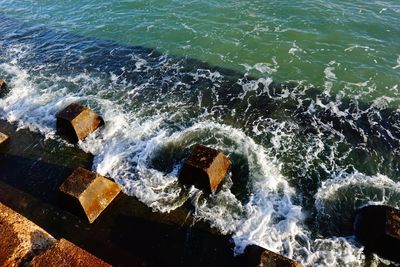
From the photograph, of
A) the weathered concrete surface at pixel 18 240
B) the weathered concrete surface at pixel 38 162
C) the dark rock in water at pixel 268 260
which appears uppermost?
the weathered concrete surface at pixel 18 240

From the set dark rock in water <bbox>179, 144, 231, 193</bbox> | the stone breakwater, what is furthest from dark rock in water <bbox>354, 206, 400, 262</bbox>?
dark rock in water <bbox>179, 144, 231, 193</bbox>

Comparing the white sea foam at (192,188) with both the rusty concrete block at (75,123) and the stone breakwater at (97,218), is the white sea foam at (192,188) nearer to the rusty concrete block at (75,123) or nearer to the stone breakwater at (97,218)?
the rusty concrete block at (75,123)

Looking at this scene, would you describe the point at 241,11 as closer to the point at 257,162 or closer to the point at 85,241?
the point at 257,162

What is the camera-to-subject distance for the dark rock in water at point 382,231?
664cm

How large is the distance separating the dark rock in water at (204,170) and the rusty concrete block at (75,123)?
12.0 ft

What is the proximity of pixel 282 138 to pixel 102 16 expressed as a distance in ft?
43.7

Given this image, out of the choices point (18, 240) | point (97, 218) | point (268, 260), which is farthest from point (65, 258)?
point (268, 260)

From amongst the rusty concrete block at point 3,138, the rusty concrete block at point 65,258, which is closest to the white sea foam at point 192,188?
the rusty concrete block at point 3,138

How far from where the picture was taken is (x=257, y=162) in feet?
30.7

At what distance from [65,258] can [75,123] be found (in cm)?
502

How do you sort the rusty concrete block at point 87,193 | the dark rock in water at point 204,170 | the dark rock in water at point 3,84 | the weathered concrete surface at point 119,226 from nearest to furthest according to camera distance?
the weathered concrete surface at point 119,226
the rusty concrete block at point 87,193
the dark rock in water at point 204,170
the dark rock in water at point 3,84

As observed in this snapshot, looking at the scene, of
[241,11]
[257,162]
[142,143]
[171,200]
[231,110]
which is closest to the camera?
[171,200]

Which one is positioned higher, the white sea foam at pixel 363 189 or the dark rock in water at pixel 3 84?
the dark rock in water at pixel 3 84

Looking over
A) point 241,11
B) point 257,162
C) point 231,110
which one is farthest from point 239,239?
point 241,11
